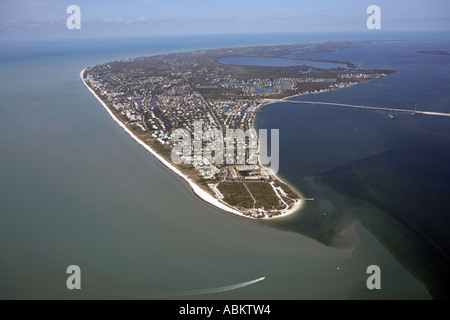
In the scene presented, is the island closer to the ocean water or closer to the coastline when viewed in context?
the coastline

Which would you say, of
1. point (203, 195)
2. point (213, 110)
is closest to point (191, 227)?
point (203, 195)

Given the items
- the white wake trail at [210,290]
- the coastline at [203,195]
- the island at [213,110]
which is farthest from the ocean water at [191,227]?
the island at [213,110]

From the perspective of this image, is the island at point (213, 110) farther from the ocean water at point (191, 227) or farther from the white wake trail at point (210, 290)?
the white wake trail at point (210, 290)

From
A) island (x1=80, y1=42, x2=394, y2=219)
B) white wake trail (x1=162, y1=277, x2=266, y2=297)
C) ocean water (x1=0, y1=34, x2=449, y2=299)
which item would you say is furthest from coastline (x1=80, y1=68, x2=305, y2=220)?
white wake trail (x1=162, y1=277, x2=266, y2=297)

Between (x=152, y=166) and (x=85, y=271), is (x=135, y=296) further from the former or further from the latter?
(x=152, y=166)

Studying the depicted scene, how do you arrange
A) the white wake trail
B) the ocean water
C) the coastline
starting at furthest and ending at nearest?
the coastline → the ocean water → the white wake trail

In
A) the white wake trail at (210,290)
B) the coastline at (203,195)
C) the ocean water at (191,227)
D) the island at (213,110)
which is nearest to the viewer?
the white wake trail at (210,290)

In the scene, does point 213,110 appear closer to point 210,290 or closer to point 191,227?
point 191,227

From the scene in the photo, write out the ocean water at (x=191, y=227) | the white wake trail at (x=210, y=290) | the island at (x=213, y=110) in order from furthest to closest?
the island at (x=213, y=110) < the ocean water at (x=191, y=227) < the white wake trail at (x=210, y=290)
